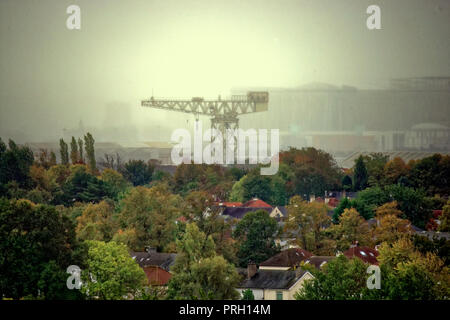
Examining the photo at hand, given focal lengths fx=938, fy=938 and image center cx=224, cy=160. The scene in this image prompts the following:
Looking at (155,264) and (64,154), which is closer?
(155,264)

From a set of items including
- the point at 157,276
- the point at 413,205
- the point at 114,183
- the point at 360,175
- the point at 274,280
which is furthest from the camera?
the point at 360,175

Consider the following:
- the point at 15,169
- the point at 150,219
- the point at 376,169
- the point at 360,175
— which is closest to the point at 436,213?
the point at 360,175

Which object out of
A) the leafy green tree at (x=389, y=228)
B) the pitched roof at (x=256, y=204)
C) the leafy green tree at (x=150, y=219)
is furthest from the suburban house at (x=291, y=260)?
the pitched roof at (x=256, y=204)

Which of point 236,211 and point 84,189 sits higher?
point 84,189

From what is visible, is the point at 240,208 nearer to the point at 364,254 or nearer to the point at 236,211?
the point at 236,211

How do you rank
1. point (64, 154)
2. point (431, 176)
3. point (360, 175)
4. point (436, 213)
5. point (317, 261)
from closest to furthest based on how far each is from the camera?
point (317, 261) → point (436, 213) → point (431, 176) → point (360, 175) → point (64, 154)

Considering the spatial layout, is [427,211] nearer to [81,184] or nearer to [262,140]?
[81,184]
